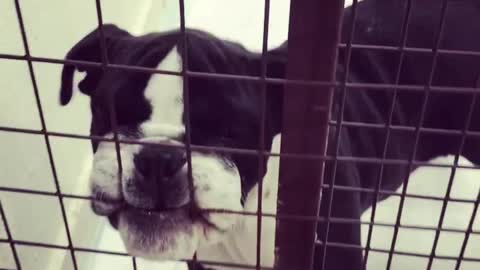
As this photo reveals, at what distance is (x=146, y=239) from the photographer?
79cm

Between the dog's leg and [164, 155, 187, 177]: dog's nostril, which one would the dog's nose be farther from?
the dog's leg

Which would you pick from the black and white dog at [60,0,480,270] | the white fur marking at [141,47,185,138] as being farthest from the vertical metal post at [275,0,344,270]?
the white fur marking at [141,47,185,138]

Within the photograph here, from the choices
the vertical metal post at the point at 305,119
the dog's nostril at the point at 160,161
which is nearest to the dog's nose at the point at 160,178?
the dog's nostril at the point at 160,161

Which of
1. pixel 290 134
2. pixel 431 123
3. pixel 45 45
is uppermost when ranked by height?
pixel 290 134

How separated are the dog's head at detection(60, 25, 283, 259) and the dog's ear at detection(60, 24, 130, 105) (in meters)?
0.04

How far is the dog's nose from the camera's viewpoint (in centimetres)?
74

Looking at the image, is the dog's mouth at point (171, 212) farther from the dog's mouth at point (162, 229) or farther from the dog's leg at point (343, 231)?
the dog's leg at point (343, 231)

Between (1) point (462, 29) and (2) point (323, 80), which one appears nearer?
(2) point (323, 80)

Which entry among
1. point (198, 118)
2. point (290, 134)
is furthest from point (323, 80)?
point (198, 118)

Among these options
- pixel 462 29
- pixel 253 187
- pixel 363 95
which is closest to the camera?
pixel 253 187

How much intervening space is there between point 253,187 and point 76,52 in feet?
0.87

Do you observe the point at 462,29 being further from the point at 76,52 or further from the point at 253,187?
the point at 76,52

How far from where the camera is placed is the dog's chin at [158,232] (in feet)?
2.55

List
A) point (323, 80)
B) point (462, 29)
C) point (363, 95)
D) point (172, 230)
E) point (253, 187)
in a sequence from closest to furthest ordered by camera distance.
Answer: point (323, 80), point (172, 230), point (253, 187), point (363, 95), point (462, 29)
